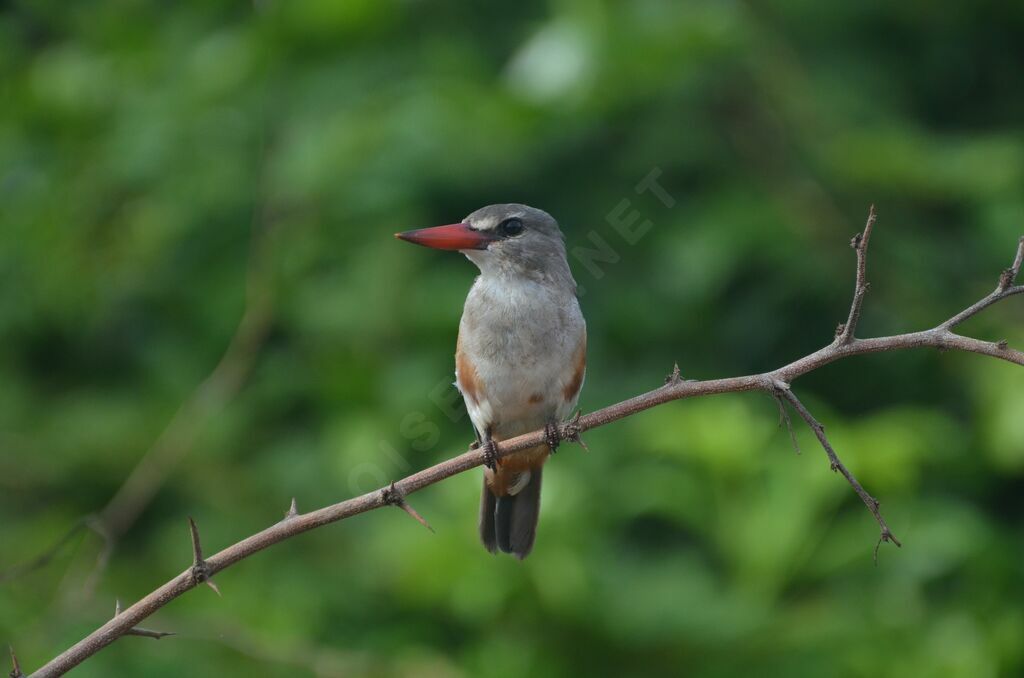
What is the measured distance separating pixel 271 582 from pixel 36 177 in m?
2.28

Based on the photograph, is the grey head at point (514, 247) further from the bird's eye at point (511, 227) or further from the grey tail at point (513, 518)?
the grey tail at point (513, 518)

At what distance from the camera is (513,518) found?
343 centimetres

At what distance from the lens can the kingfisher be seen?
309 centimetres

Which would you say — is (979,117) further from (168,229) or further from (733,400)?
(168,229)

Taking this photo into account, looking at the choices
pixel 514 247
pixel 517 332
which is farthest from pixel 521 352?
pixel 514 247

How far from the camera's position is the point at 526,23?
17.2 feet

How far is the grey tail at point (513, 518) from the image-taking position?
3.38 m

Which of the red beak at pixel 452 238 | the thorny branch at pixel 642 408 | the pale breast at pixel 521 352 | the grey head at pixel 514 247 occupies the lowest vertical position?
the pale breast at pixel 521 352

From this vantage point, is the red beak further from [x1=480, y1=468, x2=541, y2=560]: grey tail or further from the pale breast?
[x1=480, y1=468, x2=541, y2=560]: grey tail

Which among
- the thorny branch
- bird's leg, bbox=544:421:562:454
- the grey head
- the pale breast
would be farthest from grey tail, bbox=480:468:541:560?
the thorny branch

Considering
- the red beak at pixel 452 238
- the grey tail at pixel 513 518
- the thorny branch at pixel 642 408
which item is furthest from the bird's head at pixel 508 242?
the thorny branch at pixel 642 408

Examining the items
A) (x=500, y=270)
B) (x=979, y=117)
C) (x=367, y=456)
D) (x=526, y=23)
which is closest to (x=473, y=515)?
(x=367, y=456)

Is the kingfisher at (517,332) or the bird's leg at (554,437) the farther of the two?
the kingfisher at (517,332)

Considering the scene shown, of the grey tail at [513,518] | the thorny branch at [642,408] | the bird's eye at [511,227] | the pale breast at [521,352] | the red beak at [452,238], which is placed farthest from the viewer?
the grey tail at [513,518]
